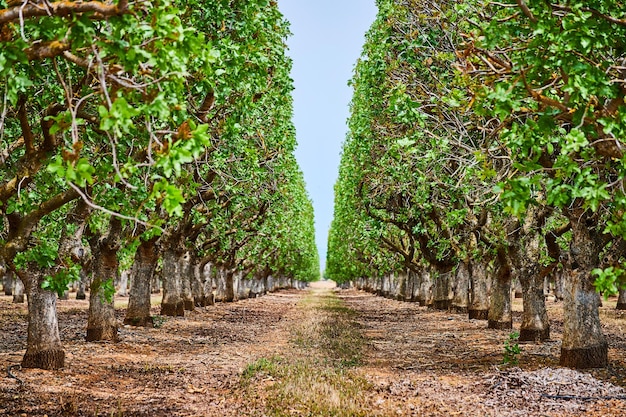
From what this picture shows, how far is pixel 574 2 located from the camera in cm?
843

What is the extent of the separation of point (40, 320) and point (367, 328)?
18656 mm

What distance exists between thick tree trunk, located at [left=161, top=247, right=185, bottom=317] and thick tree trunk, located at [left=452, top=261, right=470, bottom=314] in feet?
53.3

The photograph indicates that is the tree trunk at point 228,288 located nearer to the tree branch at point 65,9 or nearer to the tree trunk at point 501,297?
the tree trunk at point 501,297

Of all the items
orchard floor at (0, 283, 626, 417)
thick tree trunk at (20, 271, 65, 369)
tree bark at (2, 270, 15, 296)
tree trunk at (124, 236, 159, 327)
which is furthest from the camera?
tree bark at (2, 270, 15, 296)

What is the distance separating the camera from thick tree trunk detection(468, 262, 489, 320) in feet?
105

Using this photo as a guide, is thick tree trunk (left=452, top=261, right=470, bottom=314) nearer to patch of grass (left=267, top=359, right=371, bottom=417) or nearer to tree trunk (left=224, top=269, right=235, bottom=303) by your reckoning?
patch of grass (left=267, top=359, right=371, bottom=417)

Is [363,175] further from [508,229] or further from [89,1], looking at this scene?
[89,1]

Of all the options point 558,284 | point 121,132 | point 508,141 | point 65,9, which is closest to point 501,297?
point 508,141

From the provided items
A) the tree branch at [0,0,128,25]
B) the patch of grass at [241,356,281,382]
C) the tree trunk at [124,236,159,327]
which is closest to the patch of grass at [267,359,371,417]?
the patch of grass at [241,356,281,382]

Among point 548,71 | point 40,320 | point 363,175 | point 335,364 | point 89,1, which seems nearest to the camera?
point 89,1

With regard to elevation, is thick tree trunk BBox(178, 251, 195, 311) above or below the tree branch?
below

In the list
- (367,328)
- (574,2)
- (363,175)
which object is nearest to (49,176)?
(574,2)

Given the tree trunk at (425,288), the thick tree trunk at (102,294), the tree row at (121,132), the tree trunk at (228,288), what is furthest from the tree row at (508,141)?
the tree trunk at (228,288)

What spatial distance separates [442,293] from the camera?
134 ft
